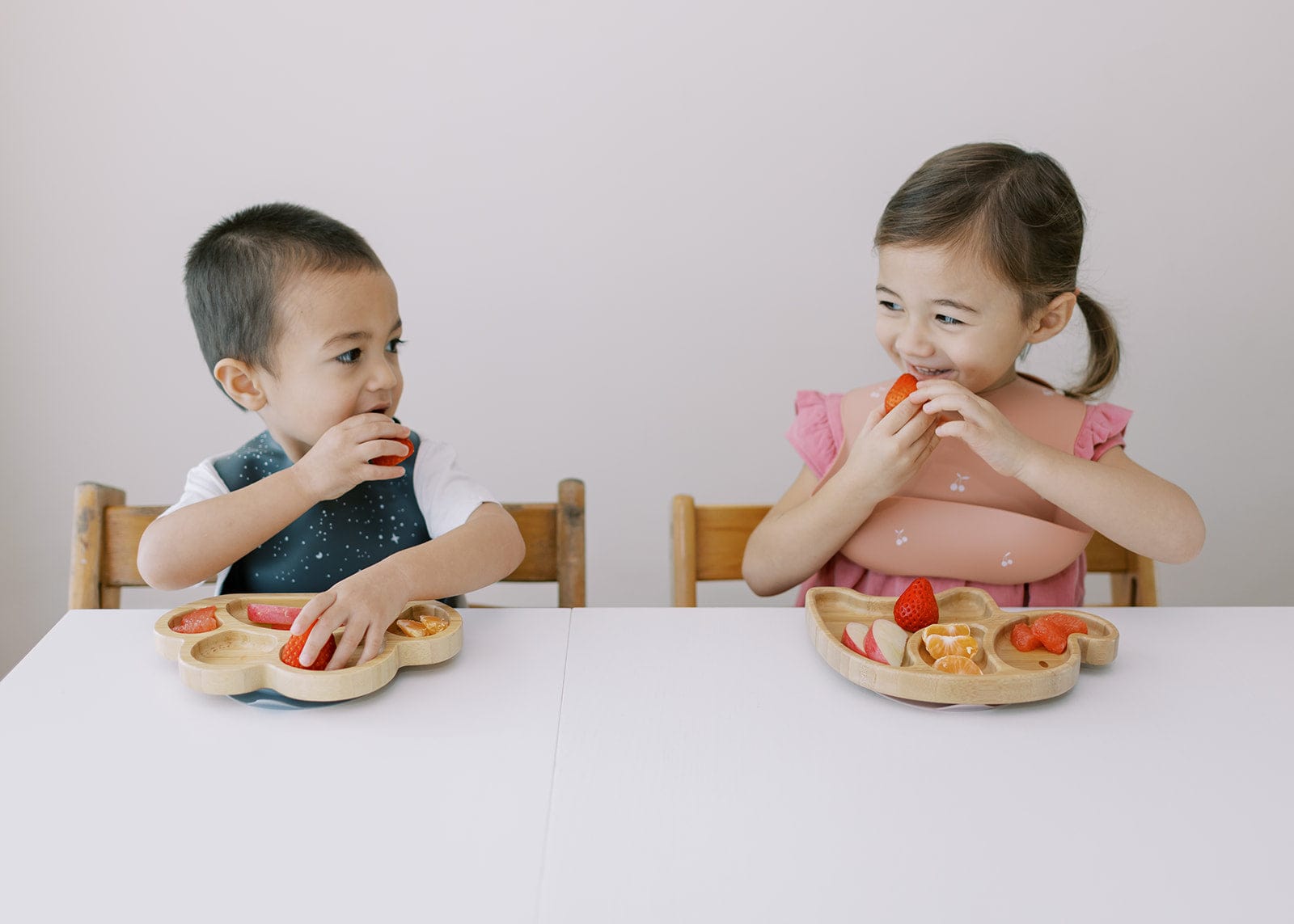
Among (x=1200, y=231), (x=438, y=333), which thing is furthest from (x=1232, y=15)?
(x=438, y=333)

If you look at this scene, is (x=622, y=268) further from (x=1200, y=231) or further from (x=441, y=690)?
(x=441, y=690)

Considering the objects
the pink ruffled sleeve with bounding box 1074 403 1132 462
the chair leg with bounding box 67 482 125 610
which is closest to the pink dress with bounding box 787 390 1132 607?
the pink ruffled sleeve with bounding box 1074 403 1132 462

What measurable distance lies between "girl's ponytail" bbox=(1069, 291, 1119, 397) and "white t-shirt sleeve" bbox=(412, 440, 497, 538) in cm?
73

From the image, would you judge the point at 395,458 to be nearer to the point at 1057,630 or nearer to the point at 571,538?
the point at 571,538

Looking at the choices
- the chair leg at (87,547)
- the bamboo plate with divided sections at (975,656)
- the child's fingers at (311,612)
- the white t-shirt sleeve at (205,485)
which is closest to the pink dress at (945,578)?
the bamboo plate with divided sections at (975,656)

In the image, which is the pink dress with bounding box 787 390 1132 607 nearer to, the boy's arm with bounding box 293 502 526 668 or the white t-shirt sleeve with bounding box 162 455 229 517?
the boy's arm with bounding box 293 502 526 668

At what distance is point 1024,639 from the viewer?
102cm

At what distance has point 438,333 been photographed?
2246 mm

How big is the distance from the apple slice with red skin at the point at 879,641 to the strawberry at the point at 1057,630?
123 mm

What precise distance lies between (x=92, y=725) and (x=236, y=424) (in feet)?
4.82

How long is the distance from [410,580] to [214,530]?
0.23m

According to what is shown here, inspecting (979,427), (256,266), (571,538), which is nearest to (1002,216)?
(979,427)

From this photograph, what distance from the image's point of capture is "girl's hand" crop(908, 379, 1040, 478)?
1137mm

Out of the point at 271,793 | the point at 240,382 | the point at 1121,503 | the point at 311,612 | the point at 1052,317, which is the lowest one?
the point at 271,793
